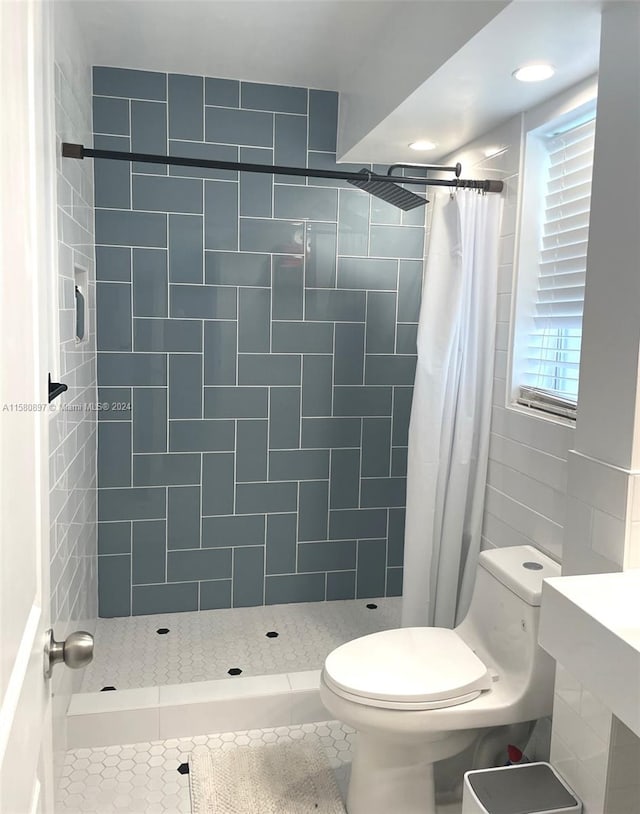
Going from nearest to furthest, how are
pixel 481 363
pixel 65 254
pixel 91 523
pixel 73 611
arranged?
1. pixel 65 254
2. pixel 73 611
3. pixel 481 363
4. pixel 91 523

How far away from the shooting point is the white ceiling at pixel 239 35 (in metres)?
2.35

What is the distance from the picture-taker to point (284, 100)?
10.1ft

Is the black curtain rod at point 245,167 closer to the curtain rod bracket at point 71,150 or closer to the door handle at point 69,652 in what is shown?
the curtain rod bracket at point 71,150

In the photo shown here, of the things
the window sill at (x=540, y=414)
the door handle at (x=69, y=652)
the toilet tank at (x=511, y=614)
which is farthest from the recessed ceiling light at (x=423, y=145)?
the door handle at (x=69, y=652)

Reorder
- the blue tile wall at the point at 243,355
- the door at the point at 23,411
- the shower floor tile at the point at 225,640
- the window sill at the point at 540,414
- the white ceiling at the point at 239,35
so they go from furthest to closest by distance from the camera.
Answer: the blue tile wall at the point at 243,355
the shower floor tile at the point at 225,640
the white ceiling at the point at 239,35
the window sill at the point at 540,414
the door at the point at 23,411

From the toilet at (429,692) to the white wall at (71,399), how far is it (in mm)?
881

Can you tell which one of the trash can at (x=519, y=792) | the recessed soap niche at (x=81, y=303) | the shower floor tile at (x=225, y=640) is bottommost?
the shower floor tile at (x=225, y=640)

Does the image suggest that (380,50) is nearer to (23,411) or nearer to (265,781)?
(23,411)

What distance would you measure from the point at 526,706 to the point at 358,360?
1.76m

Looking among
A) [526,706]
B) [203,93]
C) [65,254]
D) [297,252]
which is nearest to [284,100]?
[203,93]

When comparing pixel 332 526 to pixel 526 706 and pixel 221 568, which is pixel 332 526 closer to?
pixel 221 568

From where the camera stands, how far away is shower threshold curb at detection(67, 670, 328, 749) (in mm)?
2377

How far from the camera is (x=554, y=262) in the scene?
2350 millimetres

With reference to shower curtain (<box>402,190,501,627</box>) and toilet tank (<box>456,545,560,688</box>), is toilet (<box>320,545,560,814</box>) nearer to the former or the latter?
toilet tank (<box>456,545,560,688</box>)
